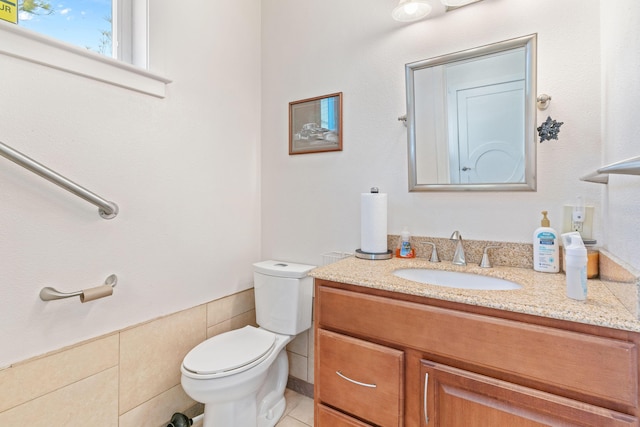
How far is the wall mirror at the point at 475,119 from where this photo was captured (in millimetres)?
1212

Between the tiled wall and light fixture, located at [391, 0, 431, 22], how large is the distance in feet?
5.72

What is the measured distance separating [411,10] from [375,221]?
0.98 m

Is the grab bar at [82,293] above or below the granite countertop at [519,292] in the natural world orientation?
below

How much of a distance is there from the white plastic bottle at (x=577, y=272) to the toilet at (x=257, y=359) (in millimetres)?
1107

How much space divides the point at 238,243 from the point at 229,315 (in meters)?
0.43

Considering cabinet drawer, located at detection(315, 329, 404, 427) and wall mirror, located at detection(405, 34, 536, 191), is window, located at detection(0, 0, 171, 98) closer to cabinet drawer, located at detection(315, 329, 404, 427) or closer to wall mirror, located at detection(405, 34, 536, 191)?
wall mirror, located at detection(405, 34, 536, 191)

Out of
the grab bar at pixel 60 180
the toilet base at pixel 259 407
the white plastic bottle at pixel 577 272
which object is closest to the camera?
the white plastic bottle at pixel 577 272

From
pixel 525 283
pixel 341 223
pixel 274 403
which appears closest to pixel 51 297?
pixel 274 403

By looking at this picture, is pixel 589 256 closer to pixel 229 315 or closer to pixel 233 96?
pixel 229 315

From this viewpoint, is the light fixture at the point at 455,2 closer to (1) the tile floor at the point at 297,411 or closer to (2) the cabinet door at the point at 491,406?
(2) the cabinet door at the point at 491,406

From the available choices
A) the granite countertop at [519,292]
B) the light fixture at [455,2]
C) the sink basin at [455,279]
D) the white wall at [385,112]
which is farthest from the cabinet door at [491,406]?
the light fixture at [455,2]

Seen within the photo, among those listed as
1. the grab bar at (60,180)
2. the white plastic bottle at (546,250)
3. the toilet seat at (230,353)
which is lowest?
the toilet seat at (230,353)

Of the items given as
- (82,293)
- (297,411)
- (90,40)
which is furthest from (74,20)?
(297,411)

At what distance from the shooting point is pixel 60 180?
1.09 metres
